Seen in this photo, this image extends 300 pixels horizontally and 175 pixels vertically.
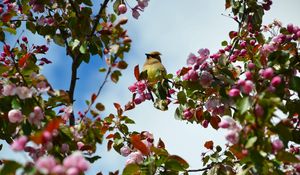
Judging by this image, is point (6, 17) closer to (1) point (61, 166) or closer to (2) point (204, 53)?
(2) point (204, 53)

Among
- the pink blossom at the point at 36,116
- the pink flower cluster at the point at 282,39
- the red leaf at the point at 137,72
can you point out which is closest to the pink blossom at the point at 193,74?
the pink flower cluster at the point at 282,39

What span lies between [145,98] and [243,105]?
167cm

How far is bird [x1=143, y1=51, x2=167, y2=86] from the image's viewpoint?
3.87 metres

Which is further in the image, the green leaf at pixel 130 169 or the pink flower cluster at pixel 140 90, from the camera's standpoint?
the pink flower cluster at pixel 140 90

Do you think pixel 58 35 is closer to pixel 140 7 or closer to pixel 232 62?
pixel 140 7

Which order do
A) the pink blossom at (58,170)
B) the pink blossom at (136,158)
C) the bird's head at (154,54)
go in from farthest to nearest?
the bird's head at (154,54), the pink blossom at (136,158), the pink blossom at (58,170)

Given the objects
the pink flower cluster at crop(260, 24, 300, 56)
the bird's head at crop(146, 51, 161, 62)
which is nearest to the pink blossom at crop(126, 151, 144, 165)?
the pink flower cluster at crop(260, 24, 300, 56)

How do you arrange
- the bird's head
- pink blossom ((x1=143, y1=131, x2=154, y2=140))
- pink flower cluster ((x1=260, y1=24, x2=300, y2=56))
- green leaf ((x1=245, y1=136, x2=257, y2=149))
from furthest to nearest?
1. the bird's head
2. pink blossom ((x1=143, y1=131, x2=154, y2=140))
3. pink flower cluster ((x1=260, y1=24, x2=300, y2=56))
4. green leaf ((x1=245, y1=136, x2=257, y2=149))

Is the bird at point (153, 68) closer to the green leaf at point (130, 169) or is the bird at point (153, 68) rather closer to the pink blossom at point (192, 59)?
the pink blossom at point (192, 59)

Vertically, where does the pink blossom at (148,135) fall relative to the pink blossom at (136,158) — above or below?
above

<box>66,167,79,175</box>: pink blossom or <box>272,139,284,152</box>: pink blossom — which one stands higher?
<box>272,139,284,152</box>: pink blossom

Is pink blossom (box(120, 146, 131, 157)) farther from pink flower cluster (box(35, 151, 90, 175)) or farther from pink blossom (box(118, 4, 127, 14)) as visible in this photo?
pink flower cluster (box(35, 151, 90, 175))

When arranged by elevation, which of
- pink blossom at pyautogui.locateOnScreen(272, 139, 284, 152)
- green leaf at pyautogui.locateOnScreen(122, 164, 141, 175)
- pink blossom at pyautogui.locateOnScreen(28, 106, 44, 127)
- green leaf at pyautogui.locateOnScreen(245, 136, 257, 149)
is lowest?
green leaf at pyautogui.locateOnScreen(245, 136, 257, 149)

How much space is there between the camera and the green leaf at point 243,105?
2.20 metres
